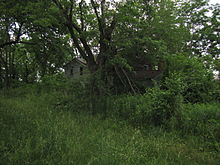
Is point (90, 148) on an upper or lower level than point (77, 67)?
lower

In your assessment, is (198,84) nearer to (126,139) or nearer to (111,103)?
(111,103)

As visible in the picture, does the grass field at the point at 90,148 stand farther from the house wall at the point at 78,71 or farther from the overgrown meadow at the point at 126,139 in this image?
the house wall at the point at 78,71

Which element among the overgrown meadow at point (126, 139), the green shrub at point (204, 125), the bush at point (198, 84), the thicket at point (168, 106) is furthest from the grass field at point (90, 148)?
the bush at point (198, 84)

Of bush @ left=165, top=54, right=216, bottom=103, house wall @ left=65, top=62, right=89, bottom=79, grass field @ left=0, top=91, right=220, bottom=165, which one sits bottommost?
grass field @ left=0, top=91, right=220, bottom=165

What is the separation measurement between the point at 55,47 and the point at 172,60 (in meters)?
8.28

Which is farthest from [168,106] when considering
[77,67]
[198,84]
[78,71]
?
[78,71]

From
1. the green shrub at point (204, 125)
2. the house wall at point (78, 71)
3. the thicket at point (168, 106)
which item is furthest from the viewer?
the house wall at point (78, 71)

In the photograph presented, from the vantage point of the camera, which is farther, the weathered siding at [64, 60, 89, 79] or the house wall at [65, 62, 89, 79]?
the weathered siding at [64, 60, 89, 79]

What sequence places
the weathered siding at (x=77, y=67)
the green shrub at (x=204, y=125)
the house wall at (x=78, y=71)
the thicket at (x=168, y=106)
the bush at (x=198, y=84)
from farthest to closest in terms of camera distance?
the weathered siding at (x=77, y=67)
the house wall at (x=78, y=71)
the bush at (x=198, y=84)
the thicket at (x=168, y=106)
the green shrub at (x=204, y=125)

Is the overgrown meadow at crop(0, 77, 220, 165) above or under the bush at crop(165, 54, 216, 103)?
under

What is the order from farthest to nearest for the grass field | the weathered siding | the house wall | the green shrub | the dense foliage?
the weathered siding < the house wall < the green shrub < the dense foliage < the grass field

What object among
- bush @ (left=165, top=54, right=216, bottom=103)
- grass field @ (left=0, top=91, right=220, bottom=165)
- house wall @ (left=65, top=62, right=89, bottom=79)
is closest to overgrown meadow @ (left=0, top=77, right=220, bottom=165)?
grass field @ (left=0, top=91, right=220, bottom=165)

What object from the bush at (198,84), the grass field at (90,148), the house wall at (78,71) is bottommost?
the grass field at (90,148)

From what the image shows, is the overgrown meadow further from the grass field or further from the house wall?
the house wall
